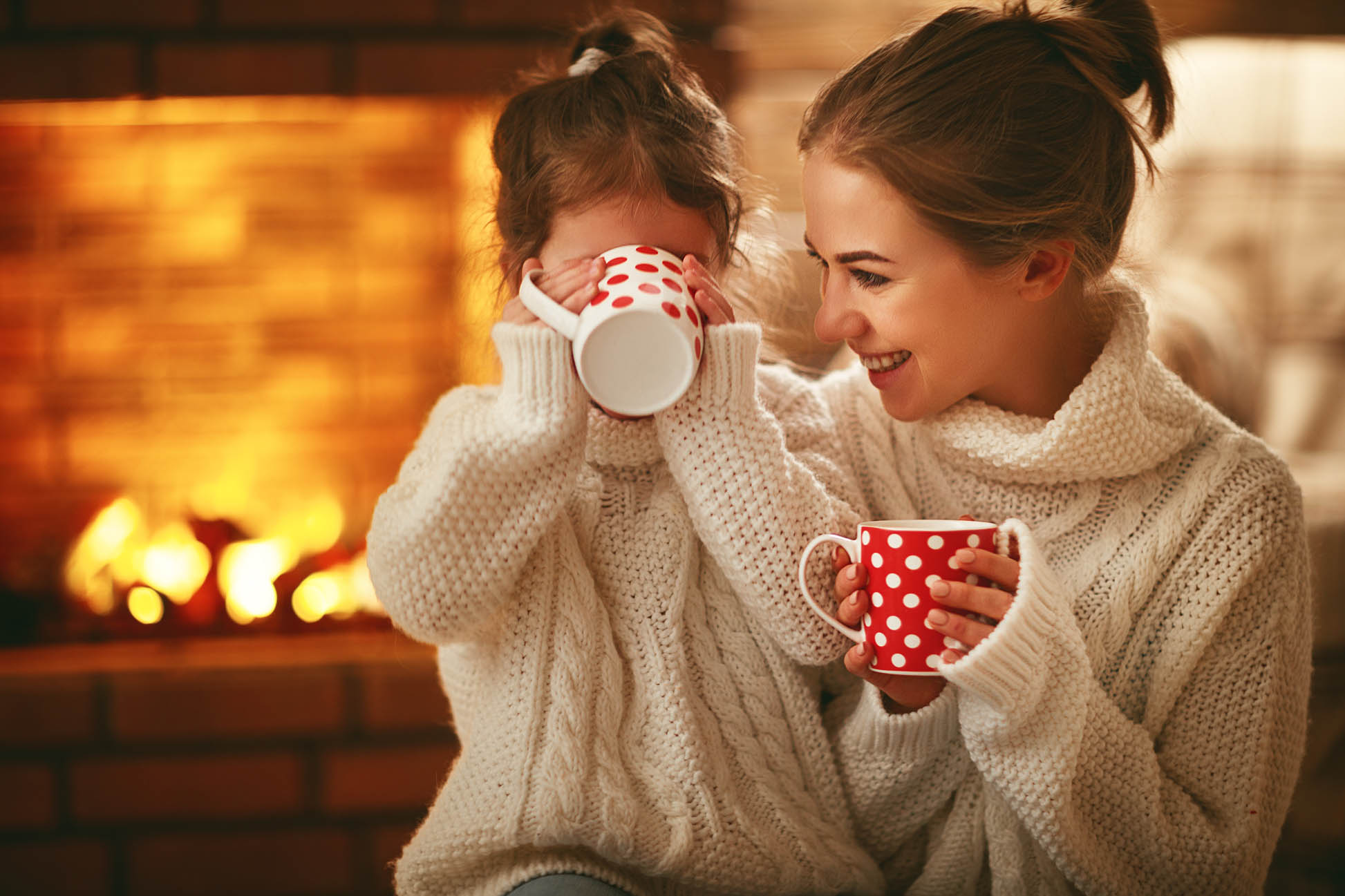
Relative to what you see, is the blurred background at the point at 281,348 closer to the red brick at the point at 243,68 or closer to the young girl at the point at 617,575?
the red brick at the point at 243,68

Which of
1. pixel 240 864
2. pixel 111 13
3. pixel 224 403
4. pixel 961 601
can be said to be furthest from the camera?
pixel 224 403

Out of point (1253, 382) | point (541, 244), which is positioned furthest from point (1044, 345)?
point (1253, 382)

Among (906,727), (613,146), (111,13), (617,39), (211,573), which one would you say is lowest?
(211,573)

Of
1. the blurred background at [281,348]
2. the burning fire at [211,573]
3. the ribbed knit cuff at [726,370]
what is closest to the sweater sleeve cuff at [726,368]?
the ribbed knit cuff at [726,370]

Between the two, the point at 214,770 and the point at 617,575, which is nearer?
the point at 617,575

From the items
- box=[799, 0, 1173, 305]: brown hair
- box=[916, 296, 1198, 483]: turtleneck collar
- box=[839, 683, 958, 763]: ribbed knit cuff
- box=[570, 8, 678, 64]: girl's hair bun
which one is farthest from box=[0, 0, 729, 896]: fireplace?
box=[839, 683, 958, 763]: ribbed knit cuff

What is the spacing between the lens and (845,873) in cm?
92

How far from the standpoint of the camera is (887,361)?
95cm

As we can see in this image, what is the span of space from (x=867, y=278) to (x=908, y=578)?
0.29 metres

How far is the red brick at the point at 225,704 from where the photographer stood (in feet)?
5.84

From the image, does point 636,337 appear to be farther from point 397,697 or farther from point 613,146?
point 397,697

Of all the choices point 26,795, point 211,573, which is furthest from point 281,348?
point 26,795

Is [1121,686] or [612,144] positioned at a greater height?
[612,144]

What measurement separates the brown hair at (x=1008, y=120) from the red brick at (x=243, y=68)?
3.67 feet
